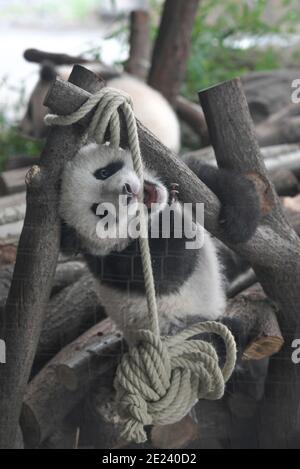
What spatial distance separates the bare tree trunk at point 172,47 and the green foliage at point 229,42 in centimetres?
51

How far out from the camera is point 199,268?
191cm

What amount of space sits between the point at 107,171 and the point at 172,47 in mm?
2276

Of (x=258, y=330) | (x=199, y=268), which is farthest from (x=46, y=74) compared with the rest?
(x=258, y=330)

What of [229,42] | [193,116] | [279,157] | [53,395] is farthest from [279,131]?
[53,395]

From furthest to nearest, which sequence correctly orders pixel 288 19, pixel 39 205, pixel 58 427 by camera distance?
pixel 288 19 → pixel 58 427 → pixel 39 205

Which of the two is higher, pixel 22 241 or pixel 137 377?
pixel 22 241

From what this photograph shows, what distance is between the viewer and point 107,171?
151 centimetres

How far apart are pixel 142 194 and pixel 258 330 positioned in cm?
52

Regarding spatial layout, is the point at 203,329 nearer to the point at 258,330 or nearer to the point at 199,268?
the point at 258,330

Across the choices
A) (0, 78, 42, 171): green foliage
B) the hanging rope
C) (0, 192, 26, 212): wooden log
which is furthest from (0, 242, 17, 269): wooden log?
(0, 78, 42, 171): green foliage

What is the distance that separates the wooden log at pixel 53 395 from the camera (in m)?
1.79

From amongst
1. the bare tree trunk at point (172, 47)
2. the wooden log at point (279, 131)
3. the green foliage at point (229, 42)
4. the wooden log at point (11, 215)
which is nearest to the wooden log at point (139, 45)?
the green foliage at point (229, 42)

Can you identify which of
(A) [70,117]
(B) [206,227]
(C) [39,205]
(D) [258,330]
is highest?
(A) [70,117]

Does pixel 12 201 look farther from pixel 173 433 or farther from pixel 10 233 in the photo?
pixel 173 433
